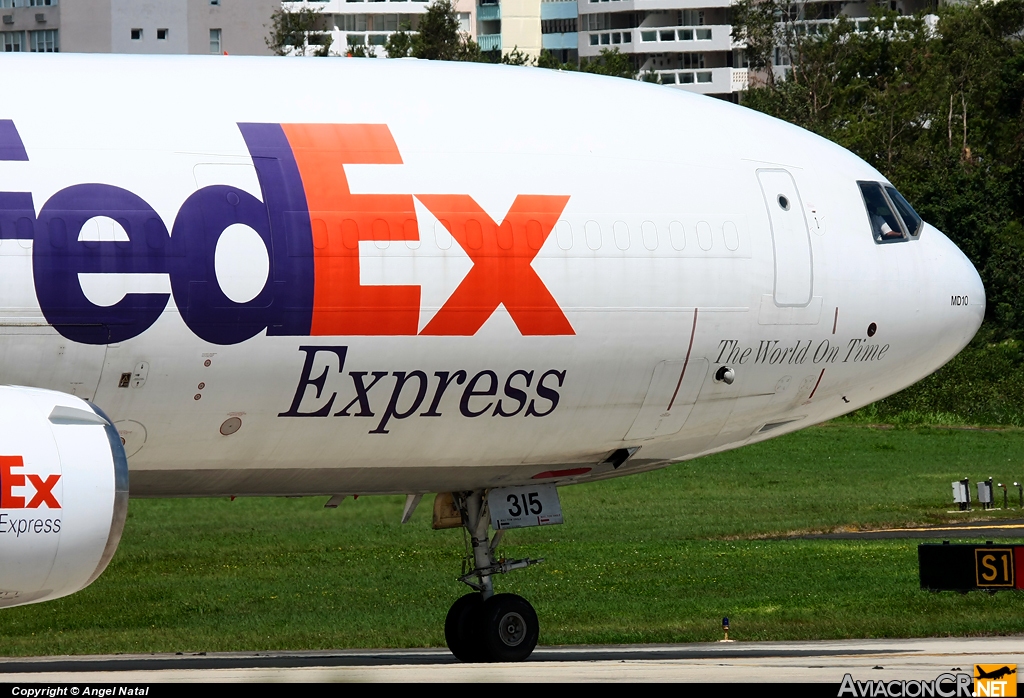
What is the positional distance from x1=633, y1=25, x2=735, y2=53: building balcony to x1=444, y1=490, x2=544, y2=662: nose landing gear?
475 ft

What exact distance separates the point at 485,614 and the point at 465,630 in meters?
0.36

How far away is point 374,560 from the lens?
1358 inches

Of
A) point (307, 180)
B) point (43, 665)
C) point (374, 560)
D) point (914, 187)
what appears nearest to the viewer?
point (307, 180)

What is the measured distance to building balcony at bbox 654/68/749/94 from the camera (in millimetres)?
159750

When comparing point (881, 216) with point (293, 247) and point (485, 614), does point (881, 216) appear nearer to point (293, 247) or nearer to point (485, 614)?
point (485, 614)

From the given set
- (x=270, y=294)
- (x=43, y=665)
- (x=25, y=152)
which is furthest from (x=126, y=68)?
(x=43, y=665)

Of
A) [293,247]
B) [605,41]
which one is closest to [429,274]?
[293,247]

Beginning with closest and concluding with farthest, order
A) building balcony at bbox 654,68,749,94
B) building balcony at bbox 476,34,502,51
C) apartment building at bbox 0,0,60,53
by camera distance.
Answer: apartment building at bbox 0,0,60,53 → building balcony at bbox 654,68,749,94 → building balcony at bbox 476,34,502,51

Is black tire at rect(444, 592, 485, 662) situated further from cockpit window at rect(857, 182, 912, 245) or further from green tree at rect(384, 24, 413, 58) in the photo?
green tree at rect(384, 24, 413, 58)

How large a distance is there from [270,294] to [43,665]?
8036mm

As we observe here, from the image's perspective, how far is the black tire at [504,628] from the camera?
19.2 metres

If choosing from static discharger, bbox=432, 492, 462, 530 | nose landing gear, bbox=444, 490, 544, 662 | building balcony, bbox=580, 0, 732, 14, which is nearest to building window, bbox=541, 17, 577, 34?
building balcony, bbox=580, 0, 732, 14

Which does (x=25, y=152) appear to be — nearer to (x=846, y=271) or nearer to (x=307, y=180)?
(x=307, y=180)

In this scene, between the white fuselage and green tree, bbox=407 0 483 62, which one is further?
green tree, bbox=407 0 483 62
